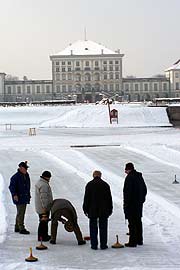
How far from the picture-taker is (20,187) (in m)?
11.4

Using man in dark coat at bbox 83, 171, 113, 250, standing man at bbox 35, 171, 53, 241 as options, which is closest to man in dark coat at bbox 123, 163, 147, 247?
man in dark coat at bbox 83, 171, 113, 250

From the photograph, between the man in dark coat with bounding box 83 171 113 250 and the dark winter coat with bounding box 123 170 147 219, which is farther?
the dark winter coat with bounding box 123 170 147 219

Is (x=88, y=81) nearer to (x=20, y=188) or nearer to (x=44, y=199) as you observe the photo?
(x=20, y=188)

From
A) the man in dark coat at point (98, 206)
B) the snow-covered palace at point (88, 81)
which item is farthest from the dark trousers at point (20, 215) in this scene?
the snow-covered palace at point (88, 81)

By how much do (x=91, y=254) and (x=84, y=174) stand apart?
11951mm

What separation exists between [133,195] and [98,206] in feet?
2.43

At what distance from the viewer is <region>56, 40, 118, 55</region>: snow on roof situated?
5880 inches

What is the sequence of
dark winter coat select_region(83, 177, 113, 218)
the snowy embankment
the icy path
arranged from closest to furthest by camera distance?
the icy path, dark winter coat select_region(83, 177, 113, 218), the snowy embankment

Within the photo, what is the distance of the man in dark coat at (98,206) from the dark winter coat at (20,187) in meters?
1.63

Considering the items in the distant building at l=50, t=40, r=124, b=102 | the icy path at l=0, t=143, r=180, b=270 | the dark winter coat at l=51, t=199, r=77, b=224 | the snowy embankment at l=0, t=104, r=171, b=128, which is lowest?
the icy path at l=0, t=143, r=180, b=270

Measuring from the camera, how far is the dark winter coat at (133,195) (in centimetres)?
1059

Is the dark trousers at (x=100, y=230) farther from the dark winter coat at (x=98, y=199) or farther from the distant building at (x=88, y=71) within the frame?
the distant building at (x=88, y=71)

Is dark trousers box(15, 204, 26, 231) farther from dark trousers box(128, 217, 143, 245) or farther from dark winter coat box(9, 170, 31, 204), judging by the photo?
dark trousers box(128, 217, 143, 245)

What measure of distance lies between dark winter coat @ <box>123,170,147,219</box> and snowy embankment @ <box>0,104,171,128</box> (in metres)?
51.6
